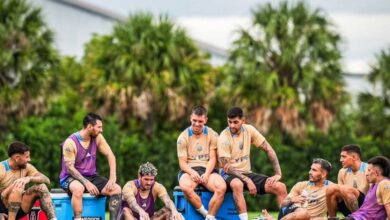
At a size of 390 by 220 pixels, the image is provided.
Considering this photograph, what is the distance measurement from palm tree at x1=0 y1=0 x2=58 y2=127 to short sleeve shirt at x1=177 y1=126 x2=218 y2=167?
12678mm

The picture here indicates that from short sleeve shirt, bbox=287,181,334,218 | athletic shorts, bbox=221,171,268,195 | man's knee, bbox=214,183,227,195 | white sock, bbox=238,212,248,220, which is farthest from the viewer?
athletic shorts, bbox=221,171,268,195

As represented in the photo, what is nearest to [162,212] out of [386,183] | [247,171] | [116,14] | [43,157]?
[247,171]

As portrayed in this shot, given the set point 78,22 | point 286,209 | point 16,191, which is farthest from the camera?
point 78,22

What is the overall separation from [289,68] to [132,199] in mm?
15651

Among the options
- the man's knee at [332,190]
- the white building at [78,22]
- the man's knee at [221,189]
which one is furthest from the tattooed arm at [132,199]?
the white building at [78,22]

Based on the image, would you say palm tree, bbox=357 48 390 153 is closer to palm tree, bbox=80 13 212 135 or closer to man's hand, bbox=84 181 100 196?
palm tree, bbox=80 13 212 135

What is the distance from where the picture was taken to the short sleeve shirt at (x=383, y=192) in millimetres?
13836

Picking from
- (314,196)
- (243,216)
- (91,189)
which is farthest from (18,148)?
(314,196)

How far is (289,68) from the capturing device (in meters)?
30.3

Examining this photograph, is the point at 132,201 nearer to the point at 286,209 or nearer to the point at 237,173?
the point at 237,173

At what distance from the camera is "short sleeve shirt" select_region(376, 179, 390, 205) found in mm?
13836

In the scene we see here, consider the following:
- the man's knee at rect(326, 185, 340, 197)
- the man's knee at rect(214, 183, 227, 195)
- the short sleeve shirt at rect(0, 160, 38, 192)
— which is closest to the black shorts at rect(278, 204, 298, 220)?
the man's knee at rect(326, 185, 340, 197)

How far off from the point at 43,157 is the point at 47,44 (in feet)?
11.4

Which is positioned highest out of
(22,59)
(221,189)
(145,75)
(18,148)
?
(22,59)
